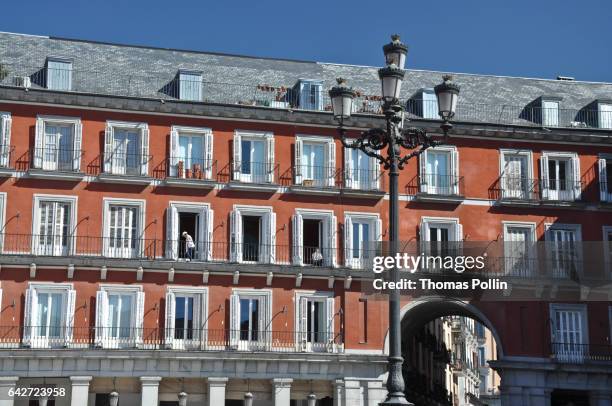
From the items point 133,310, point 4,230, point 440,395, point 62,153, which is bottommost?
point 440,395

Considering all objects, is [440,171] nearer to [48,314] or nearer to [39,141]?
[39,141]

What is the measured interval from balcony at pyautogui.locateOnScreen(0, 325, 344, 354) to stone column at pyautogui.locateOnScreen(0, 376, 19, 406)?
1247 mm

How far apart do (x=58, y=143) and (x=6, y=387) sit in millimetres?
10478

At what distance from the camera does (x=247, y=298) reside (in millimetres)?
47844

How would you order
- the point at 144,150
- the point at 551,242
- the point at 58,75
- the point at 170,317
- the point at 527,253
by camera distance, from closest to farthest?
the point at 170,317 < the point at 144,150 < the point at 58,75 < the point at 527,253 < the point at 551,242

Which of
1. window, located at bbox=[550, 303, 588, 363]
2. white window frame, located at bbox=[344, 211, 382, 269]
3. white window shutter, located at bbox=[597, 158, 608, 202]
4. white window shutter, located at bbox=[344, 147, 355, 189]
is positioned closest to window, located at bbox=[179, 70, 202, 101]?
white window shutter, located at bbox=[344, 147, 355, 189]

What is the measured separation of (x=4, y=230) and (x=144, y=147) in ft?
22.6

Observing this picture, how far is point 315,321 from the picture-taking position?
48594mm

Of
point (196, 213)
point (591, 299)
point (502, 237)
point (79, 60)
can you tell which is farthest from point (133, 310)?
point (591, 299)

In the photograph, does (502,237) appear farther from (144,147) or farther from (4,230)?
(4,230)

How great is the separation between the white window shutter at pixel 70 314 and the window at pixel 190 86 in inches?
398

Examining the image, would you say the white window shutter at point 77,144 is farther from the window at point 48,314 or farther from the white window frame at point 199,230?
the window at point 48,314

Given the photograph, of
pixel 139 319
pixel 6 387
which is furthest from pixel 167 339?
pixel 6 387

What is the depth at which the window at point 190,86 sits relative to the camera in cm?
4941
